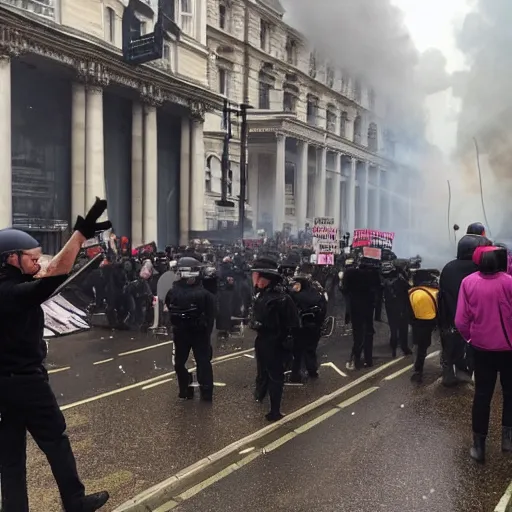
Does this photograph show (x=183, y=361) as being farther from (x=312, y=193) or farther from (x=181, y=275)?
(x=312, y=193)

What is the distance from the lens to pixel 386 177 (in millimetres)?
23688

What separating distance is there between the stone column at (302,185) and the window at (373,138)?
2.45m

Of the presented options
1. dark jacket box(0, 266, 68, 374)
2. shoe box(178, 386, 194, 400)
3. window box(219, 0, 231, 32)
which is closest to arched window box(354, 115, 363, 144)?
window box(219, 0, 231, 32)

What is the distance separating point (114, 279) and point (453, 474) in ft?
26.7

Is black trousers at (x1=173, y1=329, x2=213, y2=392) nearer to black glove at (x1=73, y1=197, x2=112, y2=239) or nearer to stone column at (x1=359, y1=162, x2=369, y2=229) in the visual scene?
black glove at (x1=73, y1=197, x2=112, y2=239)

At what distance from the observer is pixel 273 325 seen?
5.54 metres

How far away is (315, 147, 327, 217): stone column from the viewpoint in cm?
2222

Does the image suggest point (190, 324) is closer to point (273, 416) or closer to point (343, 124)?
point (273, 416)

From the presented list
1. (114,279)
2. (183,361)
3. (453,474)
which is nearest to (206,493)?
(453,474)

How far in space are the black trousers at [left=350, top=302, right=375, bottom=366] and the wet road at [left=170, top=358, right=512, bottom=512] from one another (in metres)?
1.85

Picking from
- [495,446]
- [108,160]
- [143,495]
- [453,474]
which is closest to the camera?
[143,495]

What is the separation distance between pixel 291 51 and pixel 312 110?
10.9 feet

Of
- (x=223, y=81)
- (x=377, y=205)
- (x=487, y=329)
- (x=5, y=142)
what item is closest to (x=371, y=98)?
(x=223, y=81)

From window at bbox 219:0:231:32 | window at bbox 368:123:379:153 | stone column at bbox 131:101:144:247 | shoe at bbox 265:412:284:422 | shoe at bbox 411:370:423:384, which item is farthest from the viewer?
window at bbox 368:123:379:153
